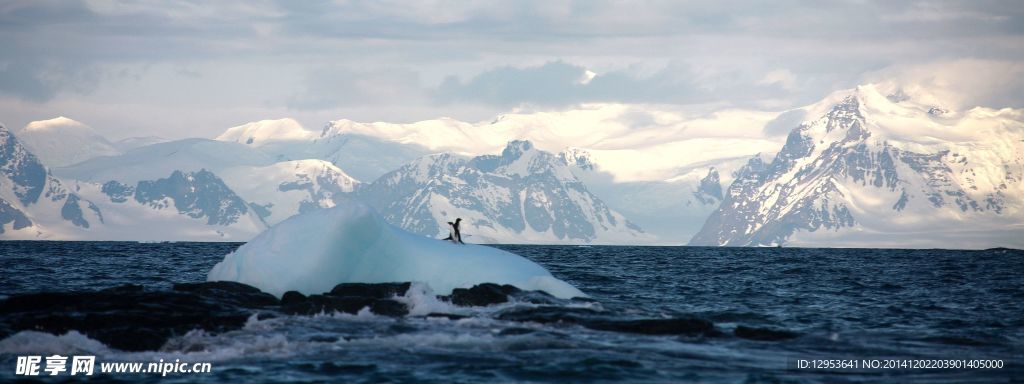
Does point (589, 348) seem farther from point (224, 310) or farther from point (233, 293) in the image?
point (233, 293)

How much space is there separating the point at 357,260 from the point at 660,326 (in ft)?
38.7

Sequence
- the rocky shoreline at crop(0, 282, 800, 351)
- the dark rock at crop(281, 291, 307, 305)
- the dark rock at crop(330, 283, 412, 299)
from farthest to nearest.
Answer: the dark rock at crop(330, 283, 412, 299) → the dark rock at crop(281, 291, 307, 305) → the rocky shoreline at crop(0, 282, 800, 351)

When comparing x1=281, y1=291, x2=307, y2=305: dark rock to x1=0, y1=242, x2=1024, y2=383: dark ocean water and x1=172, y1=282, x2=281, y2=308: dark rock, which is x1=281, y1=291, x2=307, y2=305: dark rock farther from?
x1=0, y1=242, x2=1024, y2=383: dark ocean water

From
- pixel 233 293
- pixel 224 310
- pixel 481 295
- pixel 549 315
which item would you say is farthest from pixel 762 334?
pixel 233 293

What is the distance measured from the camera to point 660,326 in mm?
35406

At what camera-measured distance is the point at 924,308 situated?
48.3 m

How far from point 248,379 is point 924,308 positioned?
99.2 ft

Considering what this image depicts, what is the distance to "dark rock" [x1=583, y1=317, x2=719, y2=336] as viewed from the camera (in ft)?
114

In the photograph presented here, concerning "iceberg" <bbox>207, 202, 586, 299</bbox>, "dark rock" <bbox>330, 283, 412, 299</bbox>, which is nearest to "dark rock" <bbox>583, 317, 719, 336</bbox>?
"iceberg" <bbox>207, 202, 586, 299</bbox>

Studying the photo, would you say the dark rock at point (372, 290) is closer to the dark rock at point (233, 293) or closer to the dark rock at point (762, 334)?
the dark rock at point (233, 293)

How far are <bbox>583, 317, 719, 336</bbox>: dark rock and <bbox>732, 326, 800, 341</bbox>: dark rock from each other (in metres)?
0.68

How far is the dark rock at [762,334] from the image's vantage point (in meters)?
34.5

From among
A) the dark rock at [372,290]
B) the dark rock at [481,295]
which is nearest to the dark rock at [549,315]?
the dark rock at [481,295]

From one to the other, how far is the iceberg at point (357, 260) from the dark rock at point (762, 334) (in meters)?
8.09
